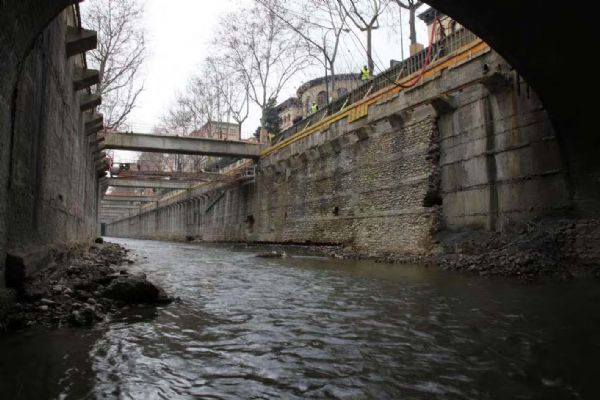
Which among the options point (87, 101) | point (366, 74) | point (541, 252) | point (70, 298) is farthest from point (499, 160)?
point (366, 74)

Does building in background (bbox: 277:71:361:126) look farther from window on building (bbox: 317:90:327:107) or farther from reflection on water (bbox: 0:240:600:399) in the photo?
reflection on water (bbox: 0:240:600:399)

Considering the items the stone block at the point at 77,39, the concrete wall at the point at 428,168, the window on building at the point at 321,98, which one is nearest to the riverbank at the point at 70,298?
the stone block at the point at 77,39

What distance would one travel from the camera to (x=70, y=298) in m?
5.56

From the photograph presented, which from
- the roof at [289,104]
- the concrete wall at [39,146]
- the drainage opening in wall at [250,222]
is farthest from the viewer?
the roof at [289,104]

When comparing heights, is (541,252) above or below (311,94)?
below

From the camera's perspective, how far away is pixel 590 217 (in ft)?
30.4

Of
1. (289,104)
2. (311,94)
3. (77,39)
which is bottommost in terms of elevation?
(77,39)

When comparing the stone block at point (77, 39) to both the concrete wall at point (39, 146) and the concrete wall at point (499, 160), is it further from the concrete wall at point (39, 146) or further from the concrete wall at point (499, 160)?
the concrete wall at point (499, 160)

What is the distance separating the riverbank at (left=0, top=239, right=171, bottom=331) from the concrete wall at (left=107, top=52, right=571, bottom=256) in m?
9.51

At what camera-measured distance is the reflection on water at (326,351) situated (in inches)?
126

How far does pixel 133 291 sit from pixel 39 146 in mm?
2760

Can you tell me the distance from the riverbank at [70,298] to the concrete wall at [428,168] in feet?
31.2

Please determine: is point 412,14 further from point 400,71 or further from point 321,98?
point 321,98

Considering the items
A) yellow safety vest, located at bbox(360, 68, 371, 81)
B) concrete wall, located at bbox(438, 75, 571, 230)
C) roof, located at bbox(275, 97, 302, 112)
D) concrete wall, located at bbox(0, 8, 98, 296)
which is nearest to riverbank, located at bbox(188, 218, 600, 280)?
concrete wall, located at bbox(438, 75, 571, 230)
